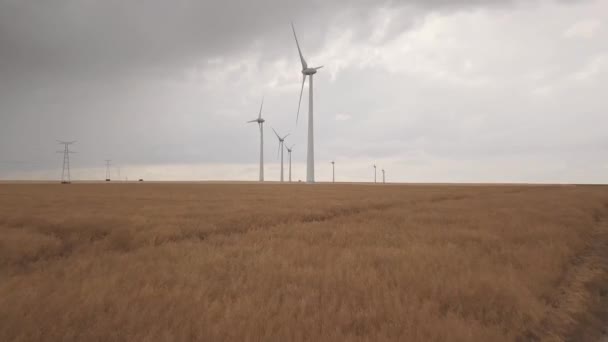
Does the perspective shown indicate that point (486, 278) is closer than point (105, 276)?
Yes

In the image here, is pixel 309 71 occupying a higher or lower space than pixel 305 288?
higher

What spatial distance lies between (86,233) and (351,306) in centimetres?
1266

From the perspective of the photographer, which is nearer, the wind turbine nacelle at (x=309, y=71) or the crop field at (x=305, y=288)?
the crop field at (x=305, y=288)

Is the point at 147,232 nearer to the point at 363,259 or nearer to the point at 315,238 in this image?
the point at 315,238

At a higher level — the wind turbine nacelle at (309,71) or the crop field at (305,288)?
the wind turbine nacelle at (309,71)

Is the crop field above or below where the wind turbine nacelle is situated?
below

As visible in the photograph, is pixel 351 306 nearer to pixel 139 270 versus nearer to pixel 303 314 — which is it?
pixel 303 314

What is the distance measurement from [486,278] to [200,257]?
7.21m

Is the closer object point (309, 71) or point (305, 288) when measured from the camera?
point (305, 288)

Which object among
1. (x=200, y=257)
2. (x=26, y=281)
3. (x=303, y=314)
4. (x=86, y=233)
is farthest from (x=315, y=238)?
(x=86, y=233)

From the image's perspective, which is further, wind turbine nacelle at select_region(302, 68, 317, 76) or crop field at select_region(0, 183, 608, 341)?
wind turbine nacelle at select_region(302, 68, 317, 76)

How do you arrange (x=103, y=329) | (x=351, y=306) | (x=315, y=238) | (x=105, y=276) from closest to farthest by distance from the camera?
(x=103, y=329) < (x=351, y=306) < (x=105, y=276) < (x=315, y=238)

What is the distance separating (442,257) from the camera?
9578mm

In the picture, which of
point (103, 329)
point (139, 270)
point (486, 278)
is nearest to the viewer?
point (103, 329)
